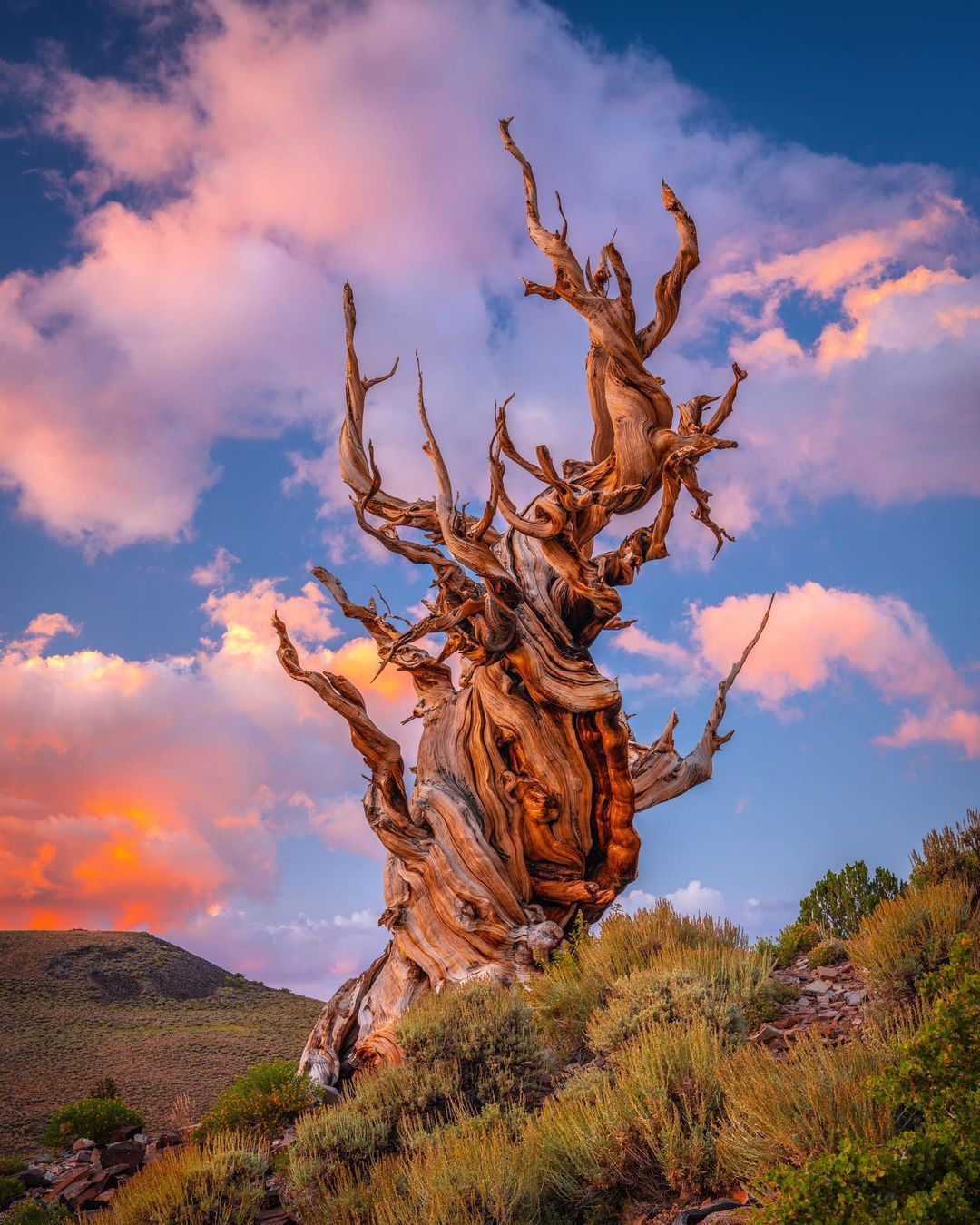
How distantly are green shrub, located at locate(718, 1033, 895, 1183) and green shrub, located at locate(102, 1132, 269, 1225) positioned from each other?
12.1ft

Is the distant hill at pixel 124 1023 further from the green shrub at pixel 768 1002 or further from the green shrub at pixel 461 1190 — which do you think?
the green shrub at pixel 768 1002

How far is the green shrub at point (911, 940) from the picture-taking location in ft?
20.7

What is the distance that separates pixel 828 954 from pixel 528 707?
5.11m

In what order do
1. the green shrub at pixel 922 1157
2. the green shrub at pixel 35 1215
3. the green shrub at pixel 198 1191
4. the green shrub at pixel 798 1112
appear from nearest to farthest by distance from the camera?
the green shrub at pixel 922 1157 < the green shrub at pixel 798 1112 < the green shrub at pixel 198 1191 < the green shrub at pixel 35 1215

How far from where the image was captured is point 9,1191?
9.99 m

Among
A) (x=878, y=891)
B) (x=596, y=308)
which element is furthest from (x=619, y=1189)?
(x=596, y=308)

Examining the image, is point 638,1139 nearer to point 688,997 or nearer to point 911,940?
point 688,997

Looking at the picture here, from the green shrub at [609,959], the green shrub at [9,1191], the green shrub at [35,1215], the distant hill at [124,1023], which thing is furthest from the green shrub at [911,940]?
the distant hill at [124,1023]

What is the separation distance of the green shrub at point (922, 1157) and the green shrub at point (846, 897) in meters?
6.82

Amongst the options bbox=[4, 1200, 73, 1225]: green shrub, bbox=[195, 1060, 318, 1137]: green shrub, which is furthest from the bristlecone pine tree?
bbox=[4, 1200, 73, 1225]: green shrub

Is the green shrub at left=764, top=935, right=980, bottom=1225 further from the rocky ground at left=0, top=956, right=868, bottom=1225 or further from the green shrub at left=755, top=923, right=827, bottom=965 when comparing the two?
the green shrub at left=755, top=923, right=827, bottom=965

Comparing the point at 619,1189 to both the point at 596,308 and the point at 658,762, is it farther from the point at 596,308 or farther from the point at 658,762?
the point at 596,308

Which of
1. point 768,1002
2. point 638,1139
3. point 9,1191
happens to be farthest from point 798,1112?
point 9,1191

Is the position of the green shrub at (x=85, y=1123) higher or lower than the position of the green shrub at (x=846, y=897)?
lower
